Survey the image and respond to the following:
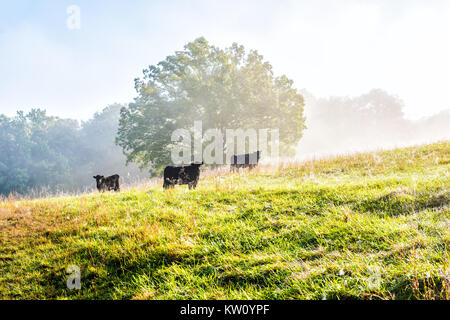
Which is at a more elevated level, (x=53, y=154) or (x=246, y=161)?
(x=53, y=154)

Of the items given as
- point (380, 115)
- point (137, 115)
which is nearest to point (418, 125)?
point (380, 115)

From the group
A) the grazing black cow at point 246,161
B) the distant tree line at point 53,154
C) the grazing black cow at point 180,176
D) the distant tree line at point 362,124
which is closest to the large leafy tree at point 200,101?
the grazing black cow at point 246,161

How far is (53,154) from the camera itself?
2111 inches

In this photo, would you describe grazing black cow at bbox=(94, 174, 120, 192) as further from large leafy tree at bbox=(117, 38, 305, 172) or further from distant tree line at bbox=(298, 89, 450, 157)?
distant tree line at bbox=(298, 89, 450, 157)

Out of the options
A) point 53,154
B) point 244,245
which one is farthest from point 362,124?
point 53,154

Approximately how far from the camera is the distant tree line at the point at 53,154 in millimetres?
47000

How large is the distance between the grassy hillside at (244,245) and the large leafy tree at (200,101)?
1637 cm

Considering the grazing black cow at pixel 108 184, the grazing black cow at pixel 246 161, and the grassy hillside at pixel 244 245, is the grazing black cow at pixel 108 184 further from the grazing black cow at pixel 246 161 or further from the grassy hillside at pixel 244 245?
the grazing black cow at pixel 246 161

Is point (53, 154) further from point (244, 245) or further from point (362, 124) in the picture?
point (362, 124)

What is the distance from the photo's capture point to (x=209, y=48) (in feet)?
88.0

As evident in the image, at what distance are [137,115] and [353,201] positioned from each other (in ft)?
72.1

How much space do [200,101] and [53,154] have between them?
1793 inches
